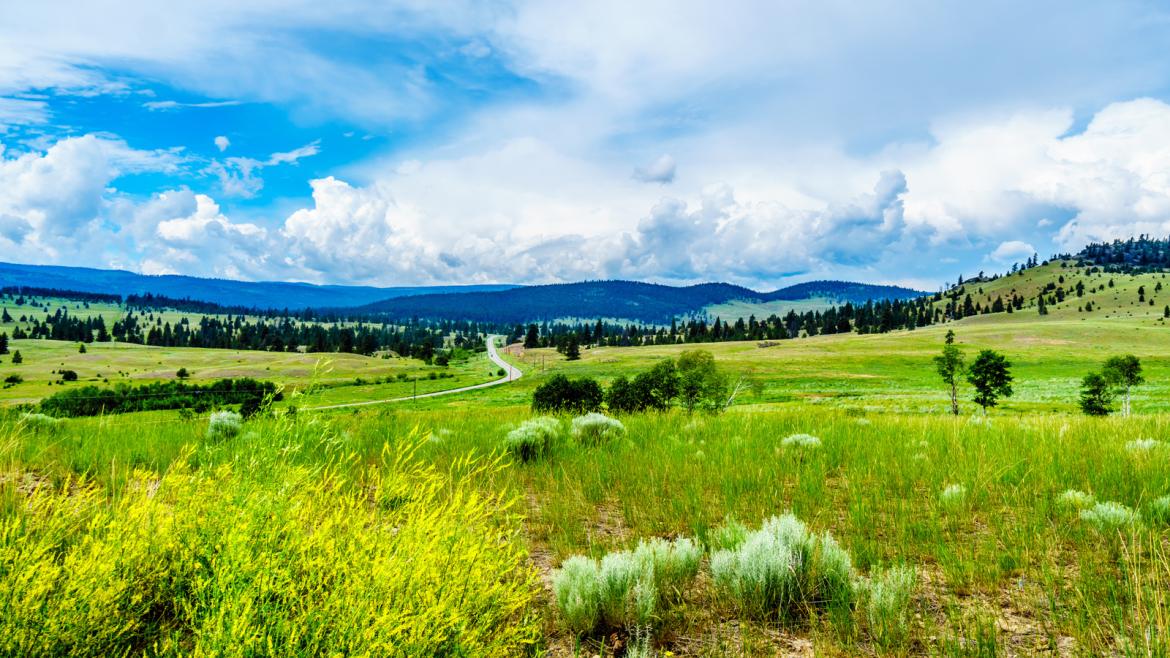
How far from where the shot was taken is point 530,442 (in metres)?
8.65

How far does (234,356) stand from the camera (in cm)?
19412

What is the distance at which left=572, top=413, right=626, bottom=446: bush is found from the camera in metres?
9.63

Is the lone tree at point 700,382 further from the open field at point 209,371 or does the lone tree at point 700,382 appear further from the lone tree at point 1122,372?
the open field at point 209,371

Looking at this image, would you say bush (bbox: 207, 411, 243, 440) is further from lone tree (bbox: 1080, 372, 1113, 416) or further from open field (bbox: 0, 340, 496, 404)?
open field (bbox: 0, 340, 496, 404)

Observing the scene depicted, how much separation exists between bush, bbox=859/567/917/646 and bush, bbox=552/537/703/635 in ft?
4.03

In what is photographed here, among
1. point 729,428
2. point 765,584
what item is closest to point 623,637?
point 765,584

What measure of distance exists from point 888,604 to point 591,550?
2343 millimetres

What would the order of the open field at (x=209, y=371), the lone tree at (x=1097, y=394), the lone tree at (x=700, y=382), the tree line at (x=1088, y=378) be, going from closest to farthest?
the lone tree at (x=700, y=382) < the lone tree at (x=1097, y=394) < the tree line at (x=1088, y=378) < the open field at (x=209, y=371)

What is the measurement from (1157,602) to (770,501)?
3094 mm

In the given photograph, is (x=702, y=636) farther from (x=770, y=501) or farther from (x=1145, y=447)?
(x=1145, y=447)

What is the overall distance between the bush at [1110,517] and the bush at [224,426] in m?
11.3

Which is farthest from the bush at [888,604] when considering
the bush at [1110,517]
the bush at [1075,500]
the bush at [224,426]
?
the bush at [224,426]

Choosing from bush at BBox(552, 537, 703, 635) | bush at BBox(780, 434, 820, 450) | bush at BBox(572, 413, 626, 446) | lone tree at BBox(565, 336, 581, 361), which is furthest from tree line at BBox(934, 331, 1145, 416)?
lone tree at BBox(565, 336, 581, 361)

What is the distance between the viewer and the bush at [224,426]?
911 centimetres
